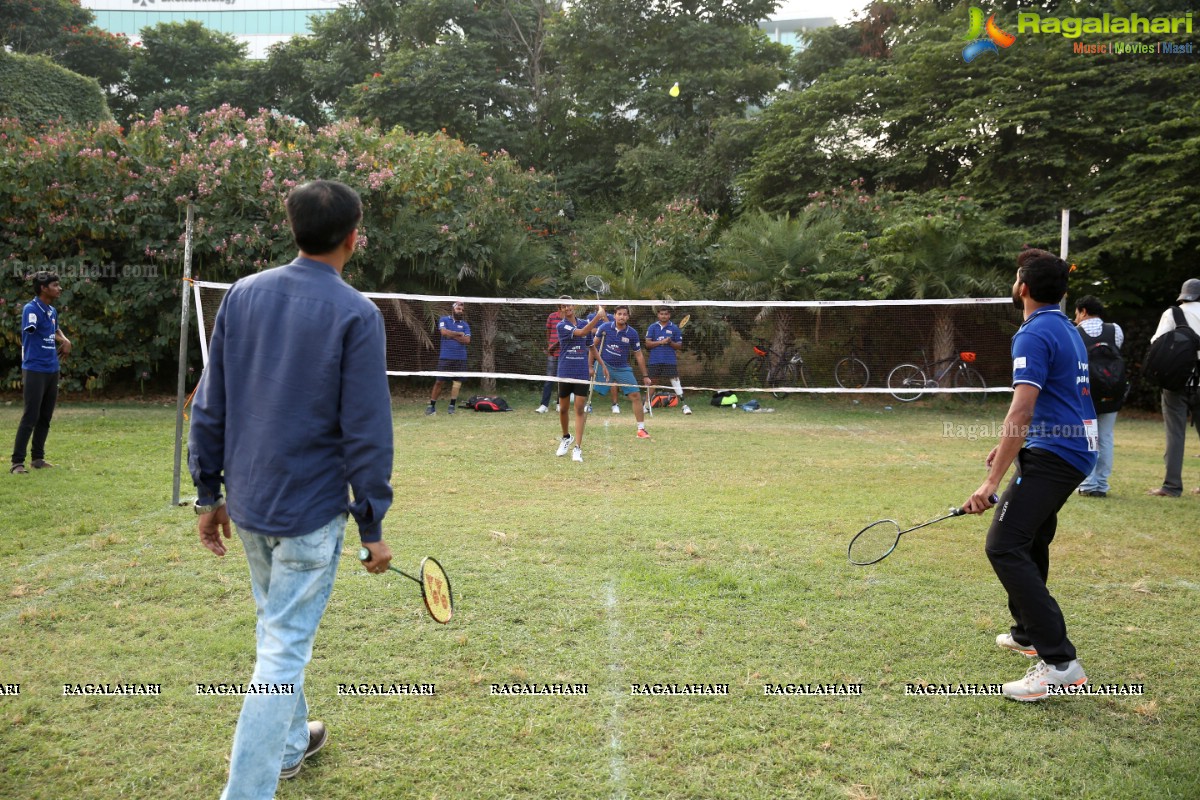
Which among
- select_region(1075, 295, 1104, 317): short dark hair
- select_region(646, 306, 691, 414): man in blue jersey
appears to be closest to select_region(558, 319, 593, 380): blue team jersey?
select_region(646, 306, 691, 414): man in blue jersey

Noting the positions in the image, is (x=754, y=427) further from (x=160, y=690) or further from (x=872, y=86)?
(x=872, y=86)

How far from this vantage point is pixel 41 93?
22875 millimetres

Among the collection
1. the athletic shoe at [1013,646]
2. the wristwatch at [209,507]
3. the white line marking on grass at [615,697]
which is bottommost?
the white line marking on grass at [615,697]

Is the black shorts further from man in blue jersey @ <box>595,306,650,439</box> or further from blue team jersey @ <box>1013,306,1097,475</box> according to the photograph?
blue team jersey @ <box>1013,306,1097,475</box>

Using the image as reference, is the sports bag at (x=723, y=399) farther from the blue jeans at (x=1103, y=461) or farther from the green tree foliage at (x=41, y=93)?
the green tree foliage at (x=41, y=93)

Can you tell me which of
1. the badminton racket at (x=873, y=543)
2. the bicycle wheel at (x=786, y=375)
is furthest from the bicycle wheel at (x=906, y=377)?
the badminton racket at (x=873, y=543)

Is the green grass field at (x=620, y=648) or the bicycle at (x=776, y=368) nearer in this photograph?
the green grass field at (x=620, y=648)

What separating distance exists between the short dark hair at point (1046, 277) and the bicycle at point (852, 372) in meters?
11.9

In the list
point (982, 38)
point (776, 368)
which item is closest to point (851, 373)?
point (776, 368)

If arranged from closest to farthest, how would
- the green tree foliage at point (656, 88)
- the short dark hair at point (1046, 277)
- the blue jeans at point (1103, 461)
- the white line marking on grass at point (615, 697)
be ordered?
1. the white line marking on grass at point (615, 697)
2. the short dark hair at point (1046, 277)
3. the blue jeans at point (1103, 461)
4. the green tree foliage at point (656, 88)

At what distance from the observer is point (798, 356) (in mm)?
16141

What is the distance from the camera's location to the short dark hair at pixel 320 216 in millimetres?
2906

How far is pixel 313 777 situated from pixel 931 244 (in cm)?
1741

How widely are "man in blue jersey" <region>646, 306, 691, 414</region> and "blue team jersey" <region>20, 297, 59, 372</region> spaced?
30.1 ft
